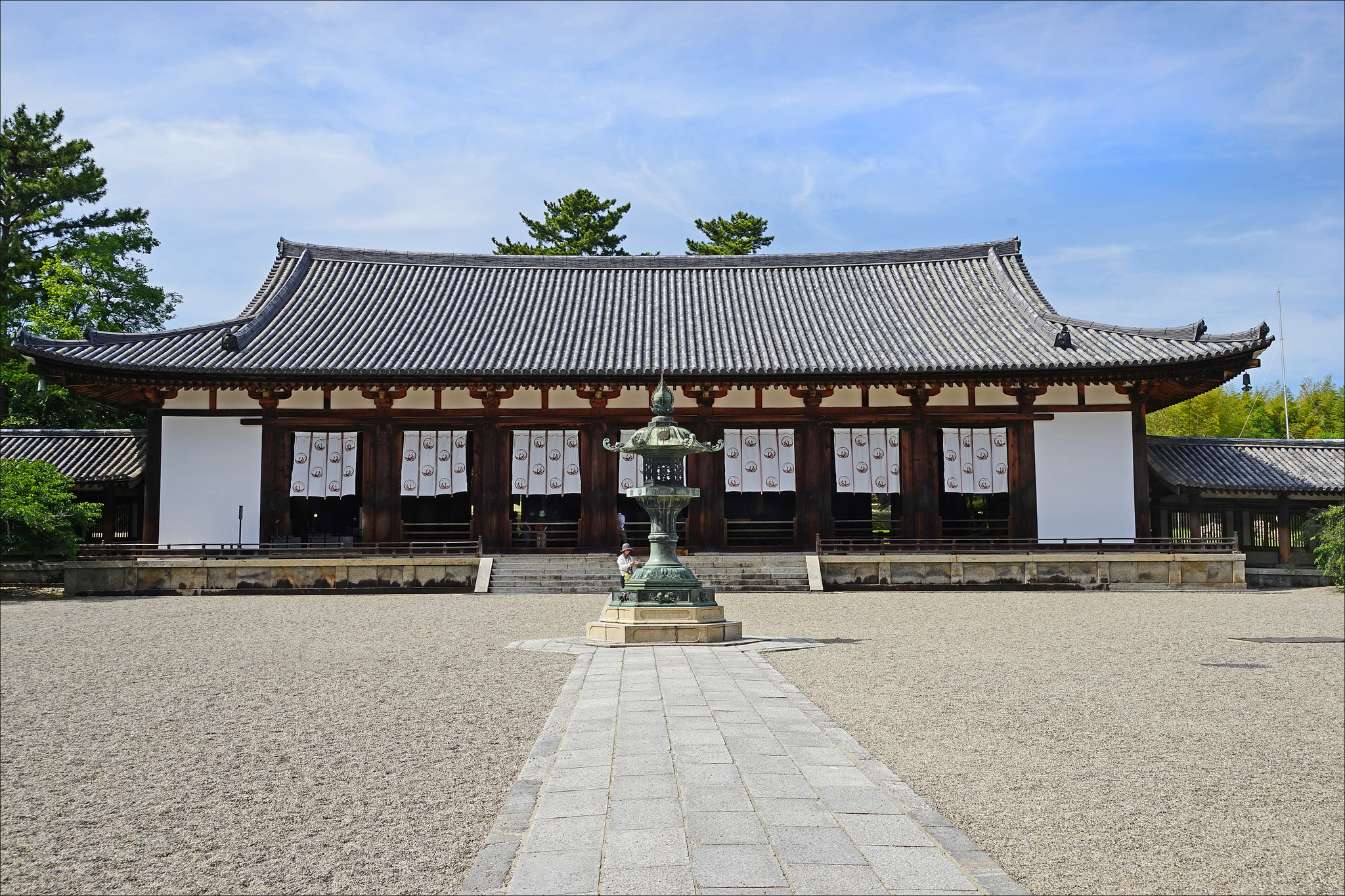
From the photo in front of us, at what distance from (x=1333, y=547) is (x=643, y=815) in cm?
1993

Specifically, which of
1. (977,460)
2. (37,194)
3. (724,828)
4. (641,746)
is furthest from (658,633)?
(37,194)

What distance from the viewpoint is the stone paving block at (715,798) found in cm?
454

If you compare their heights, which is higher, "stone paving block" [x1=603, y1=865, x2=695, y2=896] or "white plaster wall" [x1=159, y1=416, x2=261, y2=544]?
"white plaster wall" [x1=159, y1=416, x2=261, y2=544]

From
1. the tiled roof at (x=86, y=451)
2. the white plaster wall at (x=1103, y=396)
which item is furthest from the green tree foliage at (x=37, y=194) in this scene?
the white plaster wall at (x=1103, y=396)

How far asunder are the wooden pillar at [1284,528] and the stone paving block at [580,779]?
2204 cm

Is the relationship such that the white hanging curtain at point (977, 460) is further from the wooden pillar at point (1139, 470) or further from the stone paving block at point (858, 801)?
the stone paving block at point (858, 801)

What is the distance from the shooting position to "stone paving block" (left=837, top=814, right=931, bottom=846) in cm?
414

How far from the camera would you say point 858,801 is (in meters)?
4.71

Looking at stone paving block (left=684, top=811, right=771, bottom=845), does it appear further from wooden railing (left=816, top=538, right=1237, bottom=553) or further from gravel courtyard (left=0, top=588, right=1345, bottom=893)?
wooden railing (left=816, top=538, right=1237, bottom=553)

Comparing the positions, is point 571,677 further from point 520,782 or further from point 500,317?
point 500,317

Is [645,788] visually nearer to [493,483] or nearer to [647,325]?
[493,483]

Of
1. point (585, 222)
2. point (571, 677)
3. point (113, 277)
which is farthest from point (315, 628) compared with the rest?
point (585, 222)

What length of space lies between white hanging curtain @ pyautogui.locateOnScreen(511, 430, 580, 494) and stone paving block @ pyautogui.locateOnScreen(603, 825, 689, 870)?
17438mm

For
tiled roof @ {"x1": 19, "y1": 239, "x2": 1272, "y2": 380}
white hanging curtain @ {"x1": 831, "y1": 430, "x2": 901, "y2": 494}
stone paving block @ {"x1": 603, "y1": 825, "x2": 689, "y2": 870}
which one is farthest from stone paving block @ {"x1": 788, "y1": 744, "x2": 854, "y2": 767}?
white hanging curtain @ {"x1": 831, "y1": 430, "x2": 901, "y2": 494}
